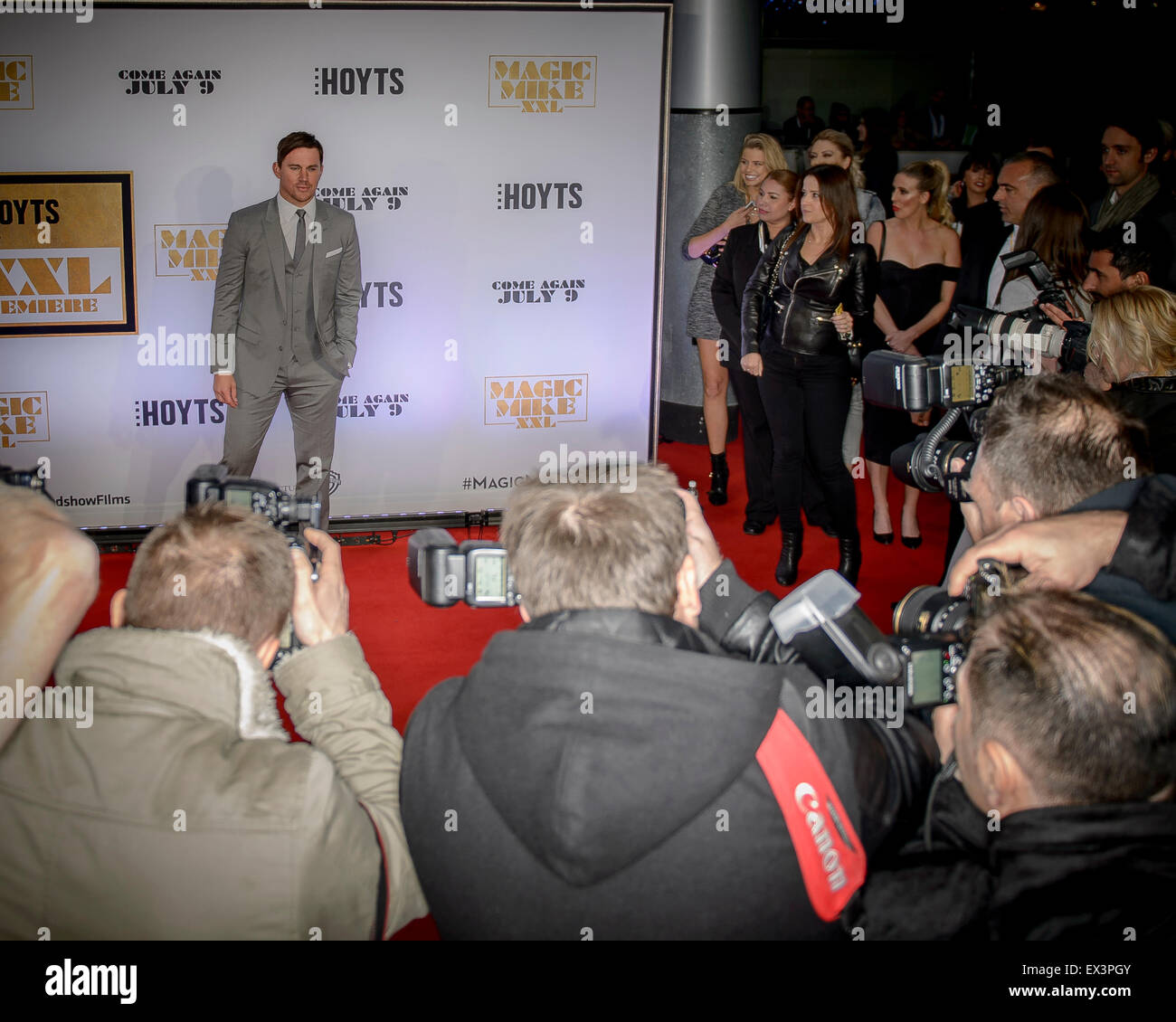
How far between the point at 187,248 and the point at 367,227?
738mm

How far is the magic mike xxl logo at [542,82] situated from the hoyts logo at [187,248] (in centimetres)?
129

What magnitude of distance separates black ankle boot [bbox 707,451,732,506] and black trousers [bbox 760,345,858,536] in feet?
3.61

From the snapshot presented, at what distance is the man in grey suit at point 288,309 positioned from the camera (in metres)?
4.29

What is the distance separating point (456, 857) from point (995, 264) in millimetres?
3684

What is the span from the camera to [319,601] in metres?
1.69

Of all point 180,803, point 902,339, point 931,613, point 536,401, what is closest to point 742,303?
point 902,339

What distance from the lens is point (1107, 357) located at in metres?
2.53

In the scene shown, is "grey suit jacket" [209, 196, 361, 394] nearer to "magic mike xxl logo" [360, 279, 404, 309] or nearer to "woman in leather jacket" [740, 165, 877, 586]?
"magic mike xxl logo" [360, 279, 404, 309]

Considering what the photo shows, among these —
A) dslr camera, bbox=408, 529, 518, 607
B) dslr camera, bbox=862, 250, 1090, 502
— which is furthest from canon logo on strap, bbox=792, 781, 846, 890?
dslr camera, bbox=862, 250, 1090, 502

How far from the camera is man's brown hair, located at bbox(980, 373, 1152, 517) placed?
1903 millimetres

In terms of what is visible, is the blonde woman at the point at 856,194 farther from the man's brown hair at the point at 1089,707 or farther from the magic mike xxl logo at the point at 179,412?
the man's brown hair at the point at 1089,707

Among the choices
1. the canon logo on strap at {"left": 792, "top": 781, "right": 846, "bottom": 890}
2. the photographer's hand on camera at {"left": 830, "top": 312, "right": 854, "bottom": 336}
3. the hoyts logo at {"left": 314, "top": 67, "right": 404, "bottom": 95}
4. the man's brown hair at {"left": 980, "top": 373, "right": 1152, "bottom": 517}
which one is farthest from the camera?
the hoyts logo at {"left": 314, "top": 67, "right": 404, "bottom": 95}

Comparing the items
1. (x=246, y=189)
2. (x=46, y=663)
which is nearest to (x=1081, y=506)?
(x=46, y=663)

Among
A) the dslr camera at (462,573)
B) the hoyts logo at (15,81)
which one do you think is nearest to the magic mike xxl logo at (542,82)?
the hoyts logo at (15,81)
